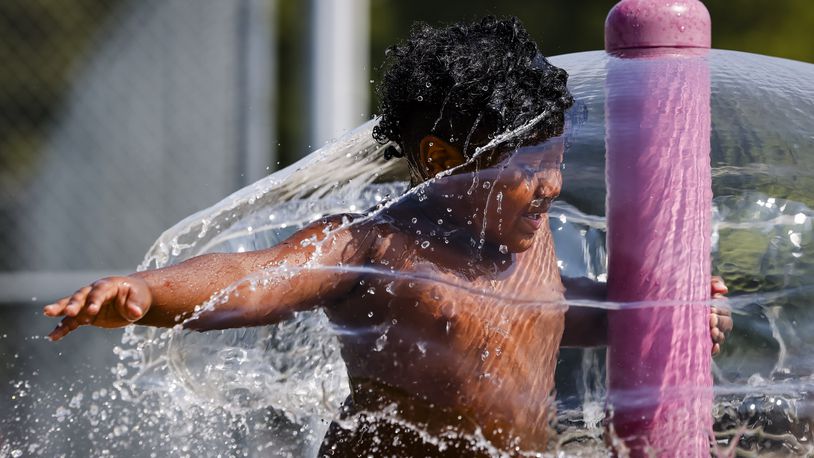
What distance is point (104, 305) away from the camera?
1530 mm

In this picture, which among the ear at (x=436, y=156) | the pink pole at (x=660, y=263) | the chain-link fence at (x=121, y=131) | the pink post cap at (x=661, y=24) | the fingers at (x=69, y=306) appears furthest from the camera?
→ the chain-link fence at (x=121, y=131)

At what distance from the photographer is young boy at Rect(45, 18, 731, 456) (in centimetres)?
165

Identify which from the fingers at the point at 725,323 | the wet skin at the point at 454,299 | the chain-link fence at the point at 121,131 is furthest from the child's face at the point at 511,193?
the chain-link fence at the point at 121,131

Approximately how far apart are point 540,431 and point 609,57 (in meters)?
0.58

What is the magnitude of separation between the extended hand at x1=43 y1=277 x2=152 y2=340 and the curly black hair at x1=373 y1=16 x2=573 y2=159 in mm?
545

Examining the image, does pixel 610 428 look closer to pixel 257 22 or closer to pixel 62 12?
pixel 257 22

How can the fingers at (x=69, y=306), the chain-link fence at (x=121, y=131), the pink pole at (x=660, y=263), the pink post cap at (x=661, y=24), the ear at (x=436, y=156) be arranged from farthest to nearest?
the chain-link fence at (x=121, y=131) → the ear at (x=436, y=156) → the pink post cap at (x=661, y=24) → the pink pole at (x=660, y=263) → the fingers at (x=69, y=306)

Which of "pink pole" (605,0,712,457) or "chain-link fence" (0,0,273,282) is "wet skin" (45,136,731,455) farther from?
"chain-link fence" (0,0,273,282)

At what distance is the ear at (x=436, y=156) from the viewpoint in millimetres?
1792

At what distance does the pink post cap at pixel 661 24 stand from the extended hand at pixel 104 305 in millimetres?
797

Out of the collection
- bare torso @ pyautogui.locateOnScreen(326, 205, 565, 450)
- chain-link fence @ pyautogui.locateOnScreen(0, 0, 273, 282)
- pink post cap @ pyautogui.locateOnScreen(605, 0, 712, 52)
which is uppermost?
pink post cap @ pyautogui.locateOnScreen(605, 0, 712, 52)

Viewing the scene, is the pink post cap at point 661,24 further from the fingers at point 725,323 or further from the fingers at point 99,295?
the fingers at point 99,295

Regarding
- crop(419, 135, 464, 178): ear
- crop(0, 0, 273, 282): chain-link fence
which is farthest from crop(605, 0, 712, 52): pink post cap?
crop(0, 0, 273, 282): chain-link fence

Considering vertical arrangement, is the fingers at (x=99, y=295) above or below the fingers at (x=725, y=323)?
above
